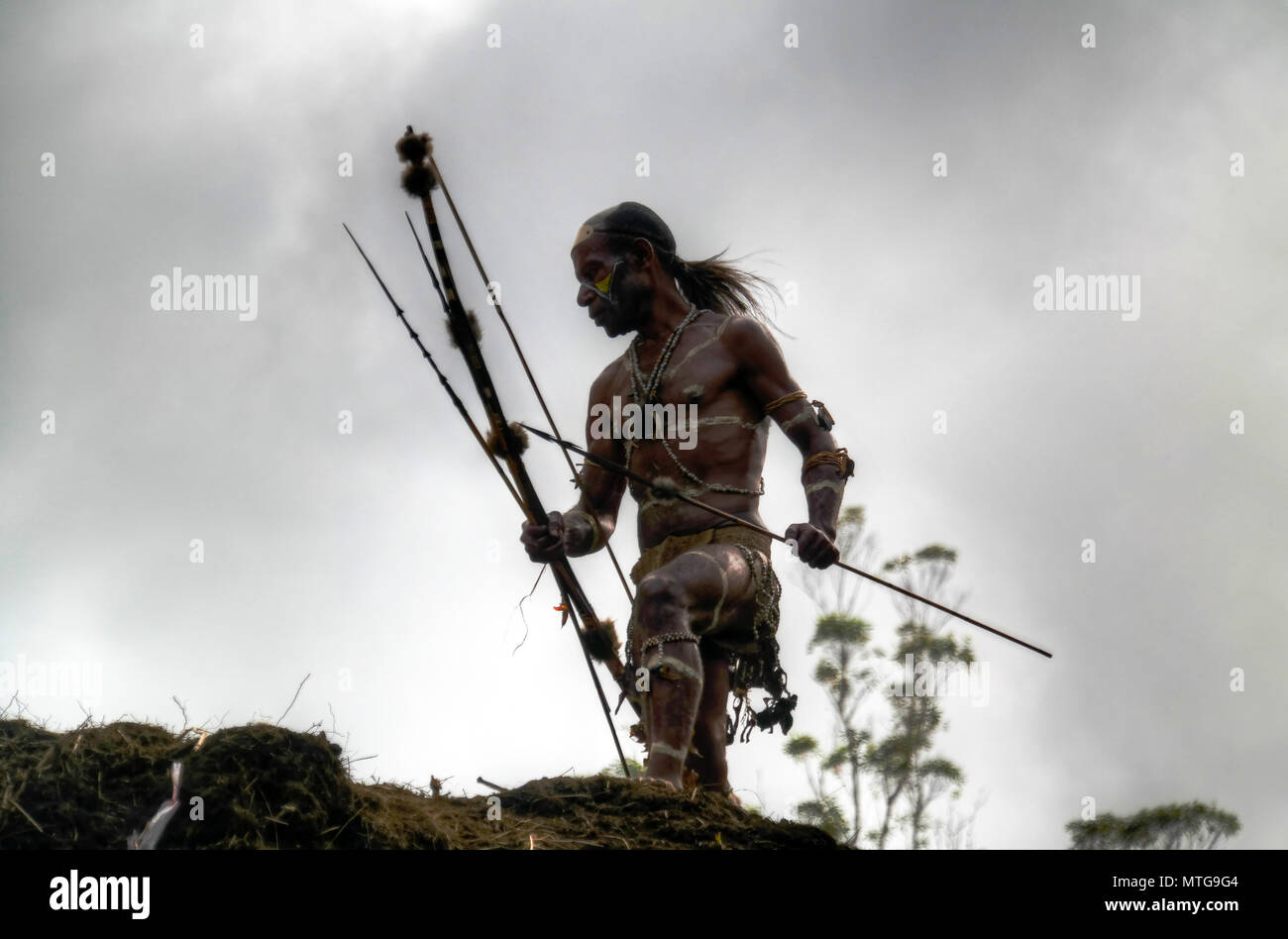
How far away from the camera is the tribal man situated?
6.62m

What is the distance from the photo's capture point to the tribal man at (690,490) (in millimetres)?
6621

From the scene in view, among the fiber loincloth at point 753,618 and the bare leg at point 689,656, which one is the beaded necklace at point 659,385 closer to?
the fiber loincloth at point 753,618

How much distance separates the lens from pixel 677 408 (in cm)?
739

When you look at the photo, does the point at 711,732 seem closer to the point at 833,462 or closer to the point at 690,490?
the point at 690,490

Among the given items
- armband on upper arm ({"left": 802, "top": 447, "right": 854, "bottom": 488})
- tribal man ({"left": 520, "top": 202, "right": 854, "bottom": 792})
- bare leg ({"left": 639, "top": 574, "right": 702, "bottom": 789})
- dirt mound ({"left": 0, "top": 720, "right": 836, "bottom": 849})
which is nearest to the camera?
dirt mound ({"left": 0, "top": 720, "right": 836, "bottom": 849})

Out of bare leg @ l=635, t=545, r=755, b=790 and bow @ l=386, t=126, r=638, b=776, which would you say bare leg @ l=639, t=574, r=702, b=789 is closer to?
bare leg @ l=635, t=545, r=755, b=790

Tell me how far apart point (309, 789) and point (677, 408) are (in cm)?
300

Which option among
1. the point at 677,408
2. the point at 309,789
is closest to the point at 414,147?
the point at 677,408

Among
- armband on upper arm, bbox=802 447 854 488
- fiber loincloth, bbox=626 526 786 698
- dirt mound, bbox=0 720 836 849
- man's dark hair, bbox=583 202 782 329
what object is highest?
man's dark hair, bbox=583 202 782 329

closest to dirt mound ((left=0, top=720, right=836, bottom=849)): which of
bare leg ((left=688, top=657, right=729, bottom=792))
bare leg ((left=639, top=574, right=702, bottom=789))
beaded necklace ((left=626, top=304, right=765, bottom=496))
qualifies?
bare leg ((left=639, top=574, right=702, bottom=789))
